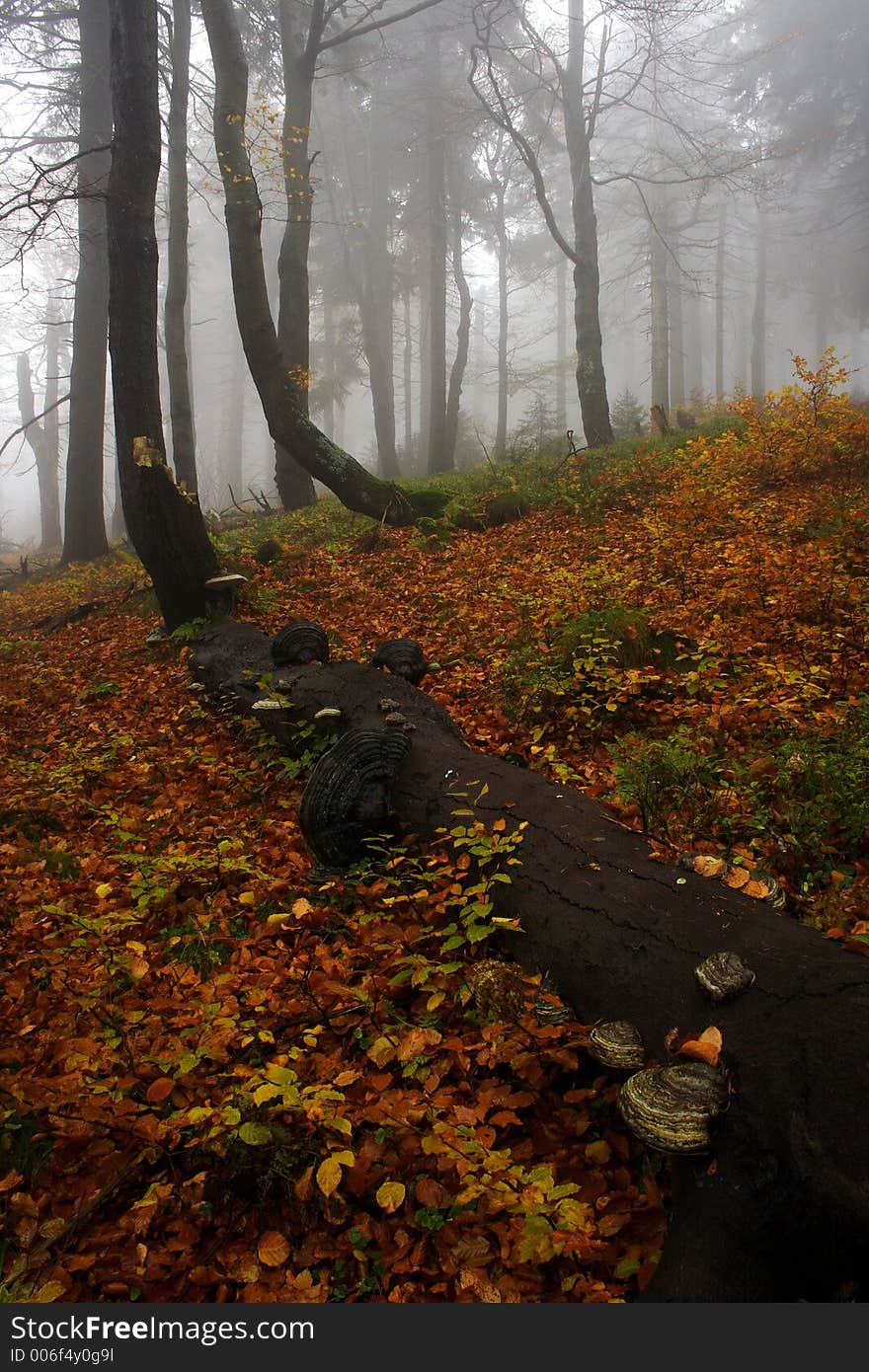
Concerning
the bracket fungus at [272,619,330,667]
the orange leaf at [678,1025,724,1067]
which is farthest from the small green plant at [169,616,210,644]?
the orange leaf at [678,1025,724,1067]

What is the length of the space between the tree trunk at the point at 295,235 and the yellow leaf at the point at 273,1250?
39.2ft

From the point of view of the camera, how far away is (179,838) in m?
4.35

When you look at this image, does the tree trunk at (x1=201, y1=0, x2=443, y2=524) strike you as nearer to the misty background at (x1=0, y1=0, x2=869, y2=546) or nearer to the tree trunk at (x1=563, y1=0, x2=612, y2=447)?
the misty background at (x1=0, y1=0, x2=869, y2=546)

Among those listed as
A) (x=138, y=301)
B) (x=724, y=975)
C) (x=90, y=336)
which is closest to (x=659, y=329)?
(x=90, y=336)

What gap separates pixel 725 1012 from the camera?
2.11 m

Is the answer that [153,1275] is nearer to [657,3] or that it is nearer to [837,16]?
[657,3]

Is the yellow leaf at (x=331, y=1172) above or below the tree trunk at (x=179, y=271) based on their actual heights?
below

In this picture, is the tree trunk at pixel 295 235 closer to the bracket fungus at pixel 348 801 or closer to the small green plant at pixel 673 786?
the bracket fungus at pixel 348 801

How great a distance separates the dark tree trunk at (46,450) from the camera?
27.5 metres

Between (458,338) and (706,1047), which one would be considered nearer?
(706,1047)

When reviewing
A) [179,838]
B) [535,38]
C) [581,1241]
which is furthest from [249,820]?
[535,38]

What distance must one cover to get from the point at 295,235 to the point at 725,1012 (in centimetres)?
1557

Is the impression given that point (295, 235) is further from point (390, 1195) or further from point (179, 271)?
point (390, 1195)

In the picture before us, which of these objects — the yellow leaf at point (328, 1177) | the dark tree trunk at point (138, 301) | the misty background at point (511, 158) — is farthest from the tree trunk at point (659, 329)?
the yellow leaf at point (328, 1177)
